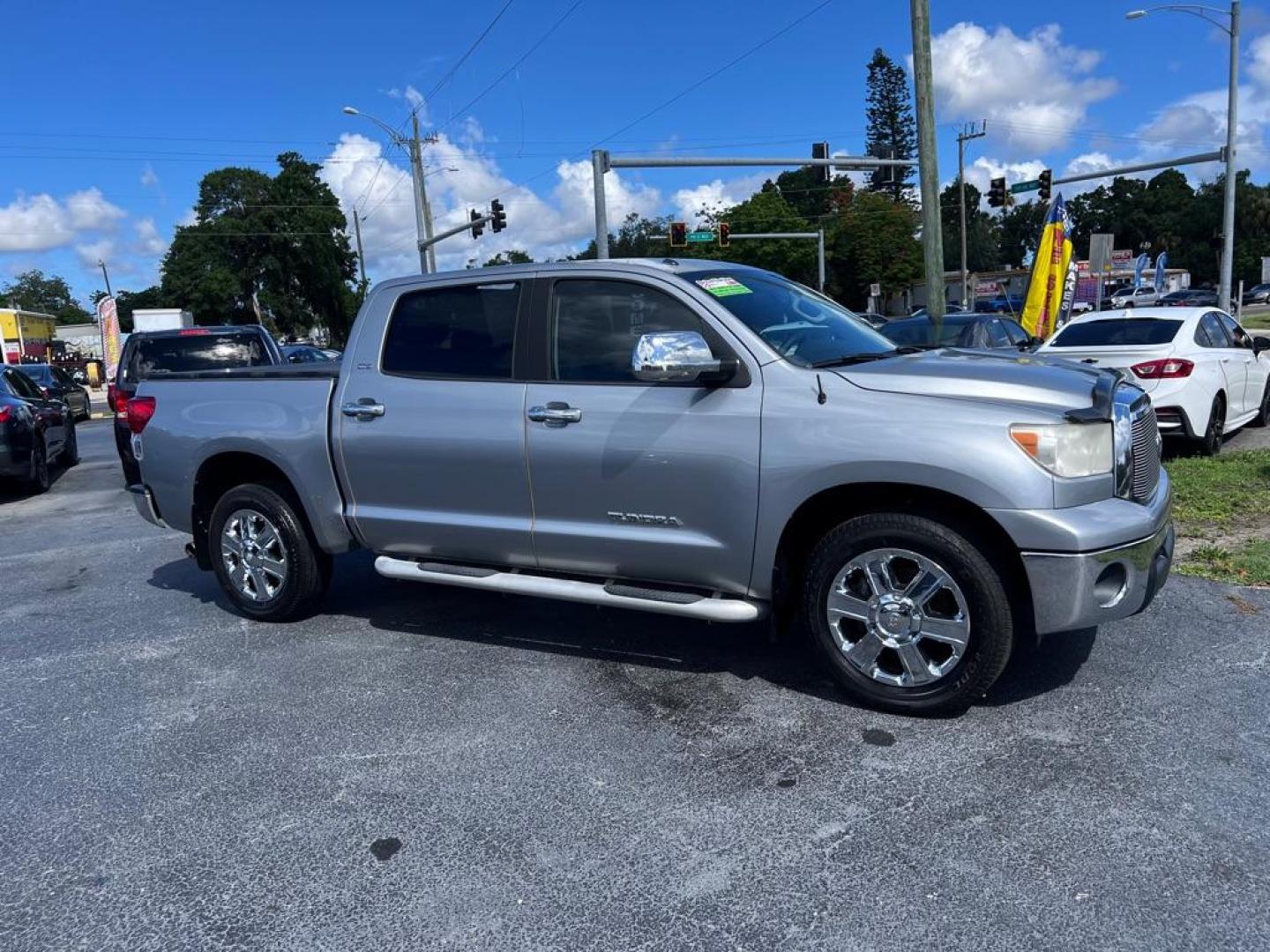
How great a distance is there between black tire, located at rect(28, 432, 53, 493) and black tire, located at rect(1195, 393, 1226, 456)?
12642 mm

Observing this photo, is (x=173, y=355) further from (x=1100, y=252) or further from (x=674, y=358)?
(x=1100, y=252)

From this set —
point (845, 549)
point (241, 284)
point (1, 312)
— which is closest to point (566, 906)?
point (845, 549)

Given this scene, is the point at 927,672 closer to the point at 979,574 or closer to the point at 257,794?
the point at 979,574

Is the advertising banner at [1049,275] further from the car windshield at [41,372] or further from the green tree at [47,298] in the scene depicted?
the green tree at [47,298]

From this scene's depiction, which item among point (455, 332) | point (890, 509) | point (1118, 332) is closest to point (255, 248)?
point (1118, 332)

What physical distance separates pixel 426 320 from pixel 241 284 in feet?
219

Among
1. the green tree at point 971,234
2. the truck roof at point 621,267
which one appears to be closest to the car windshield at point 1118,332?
Answer: the truck roof at point 621,267

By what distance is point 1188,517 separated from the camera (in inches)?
273

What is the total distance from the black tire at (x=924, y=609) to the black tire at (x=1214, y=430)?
659 centimetres

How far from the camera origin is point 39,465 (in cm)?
1146

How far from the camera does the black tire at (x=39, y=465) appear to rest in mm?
11258

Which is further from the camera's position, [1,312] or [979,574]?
[1,312]

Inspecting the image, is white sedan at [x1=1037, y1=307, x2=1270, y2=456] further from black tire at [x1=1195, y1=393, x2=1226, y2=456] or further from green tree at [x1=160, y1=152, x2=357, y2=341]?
green tree at [x1=160, y1=152, x2=357, y2=341]

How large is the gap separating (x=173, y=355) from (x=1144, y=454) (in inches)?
387
